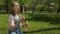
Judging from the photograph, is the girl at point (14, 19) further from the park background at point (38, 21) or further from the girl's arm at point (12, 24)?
the park background at point (38, 21)

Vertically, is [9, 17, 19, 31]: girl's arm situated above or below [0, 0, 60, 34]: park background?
above

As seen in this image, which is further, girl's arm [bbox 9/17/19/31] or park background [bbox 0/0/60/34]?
park background [bbox 0/0/60/34]

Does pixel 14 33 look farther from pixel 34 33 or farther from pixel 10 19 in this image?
pixel 34 33

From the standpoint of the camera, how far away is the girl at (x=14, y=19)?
446cm

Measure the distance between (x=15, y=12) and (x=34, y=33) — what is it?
6.94m

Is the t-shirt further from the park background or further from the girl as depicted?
the park background

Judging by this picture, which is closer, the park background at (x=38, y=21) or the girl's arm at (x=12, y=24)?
the girl's arm at (x=12, y=24)

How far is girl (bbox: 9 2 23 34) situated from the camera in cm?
446

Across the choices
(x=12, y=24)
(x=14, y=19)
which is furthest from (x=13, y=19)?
(x=12, y=24)

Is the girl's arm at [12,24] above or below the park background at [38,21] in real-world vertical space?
above

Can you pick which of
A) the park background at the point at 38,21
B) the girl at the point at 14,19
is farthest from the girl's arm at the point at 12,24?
the park background at the point at 38,21

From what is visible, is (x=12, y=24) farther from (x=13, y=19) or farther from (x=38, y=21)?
(x=38, y=21)

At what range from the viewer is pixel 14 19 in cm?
457

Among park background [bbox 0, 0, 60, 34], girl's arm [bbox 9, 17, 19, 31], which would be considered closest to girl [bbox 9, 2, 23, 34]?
girl's arm [bbox 9, 17, 19, 31]
